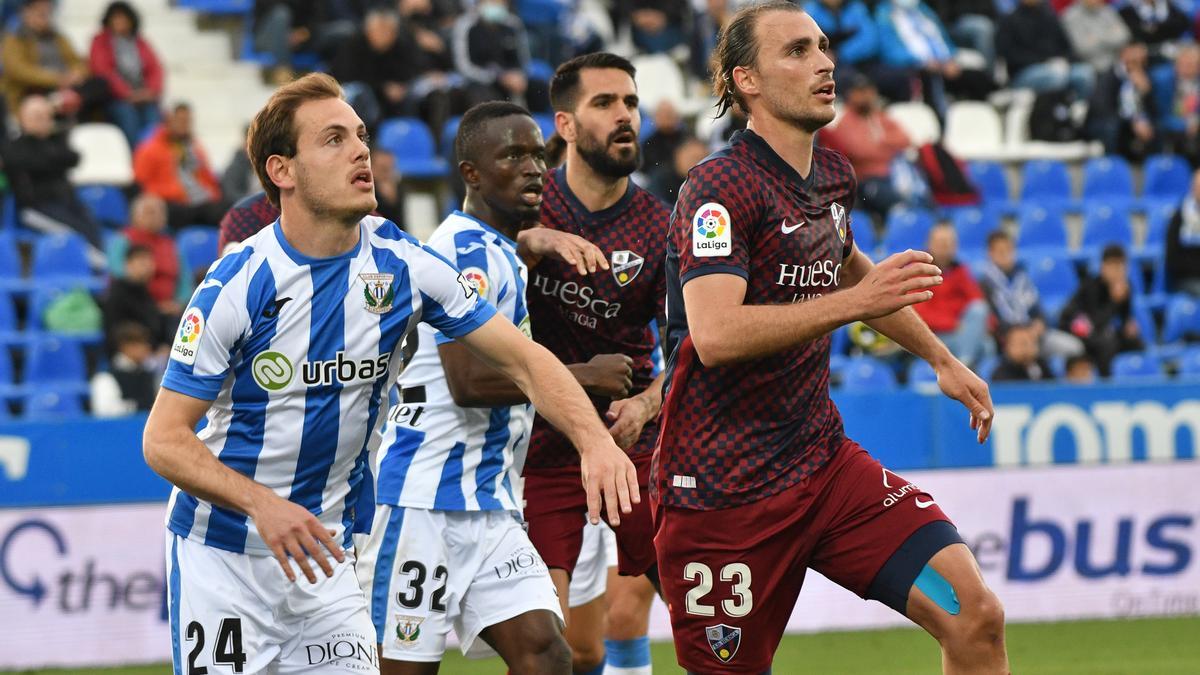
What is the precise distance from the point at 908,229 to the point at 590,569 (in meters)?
9.09

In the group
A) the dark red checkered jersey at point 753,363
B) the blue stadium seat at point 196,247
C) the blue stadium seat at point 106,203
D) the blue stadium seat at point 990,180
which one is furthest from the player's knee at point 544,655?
the blue stadium seat at point 990,180

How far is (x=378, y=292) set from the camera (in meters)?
5.12


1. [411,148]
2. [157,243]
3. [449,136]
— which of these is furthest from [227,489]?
[411,148]

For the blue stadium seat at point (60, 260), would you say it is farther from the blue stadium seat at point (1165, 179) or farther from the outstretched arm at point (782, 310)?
the blue stadium seat at point (1165, 179)

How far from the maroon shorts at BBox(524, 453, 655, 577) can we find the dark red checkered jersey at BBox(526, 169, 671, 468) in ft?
0.21

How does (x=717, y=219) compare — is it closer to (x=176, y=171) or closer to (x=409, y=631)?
(x=409, y=631)

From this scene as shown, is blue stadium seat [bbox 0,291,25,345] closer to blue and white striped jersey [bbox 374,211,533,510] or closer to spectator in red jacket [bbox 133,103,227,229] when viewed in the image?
spectator in red jacket [bbox 133,103,227,229]

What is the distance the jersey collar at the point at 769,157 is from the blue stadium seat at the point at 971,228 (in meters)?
11.1

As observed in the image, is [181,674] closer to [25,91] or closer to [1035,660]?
[1035,660]

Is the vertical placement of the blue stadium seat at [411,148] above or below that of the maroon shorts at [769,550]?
above

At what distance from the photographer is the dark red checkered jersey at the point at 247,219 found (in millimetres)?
7359

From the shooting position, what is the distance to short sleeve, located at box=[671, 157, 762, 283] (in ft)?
17.0

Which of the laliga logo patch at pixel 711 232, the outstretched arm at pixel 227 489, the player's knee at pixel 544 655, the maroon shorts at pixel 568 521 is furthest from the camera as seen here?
the maroon shorts at pixel 568 521

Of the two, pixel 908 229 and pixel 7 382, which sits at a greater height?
pixel 908 229
